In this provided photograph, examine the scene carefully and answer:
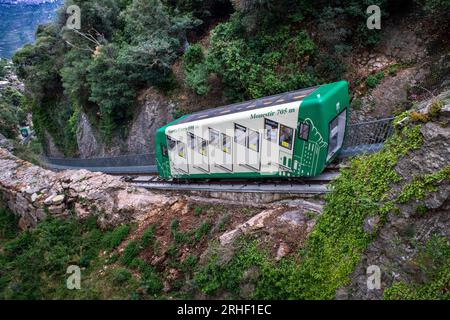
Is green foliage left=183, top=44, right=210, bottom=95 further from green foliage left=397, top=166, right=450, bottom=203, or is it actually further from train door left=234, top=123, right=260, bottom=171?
green foliage left=397, top=166, right=450, bottom=203

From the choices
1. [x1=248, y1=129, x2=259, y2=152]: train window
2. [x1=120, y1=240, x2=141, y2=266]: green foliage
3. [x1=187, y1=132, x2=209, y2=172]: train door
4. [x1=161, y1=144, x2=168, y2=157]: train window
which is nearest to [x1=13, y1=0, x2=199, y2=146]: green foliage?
[x1=161, y1=144, x2=168, y2=157]: train window

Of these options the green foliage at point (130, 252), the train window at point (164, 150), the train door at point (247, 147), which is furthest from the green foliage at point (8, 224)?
the train door at point (247, 147)

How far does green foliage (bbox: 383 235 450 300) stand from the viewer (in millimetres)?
6242

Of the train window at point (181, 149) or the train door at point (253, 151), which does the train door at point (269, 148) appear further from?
the train window at point (181, 149)

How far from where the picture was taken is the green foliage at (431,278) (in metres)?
6.24

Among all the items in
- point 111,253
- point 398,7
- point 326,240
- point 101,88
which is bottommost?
point 111,253

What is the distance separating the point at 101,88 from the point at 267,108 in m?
15.6

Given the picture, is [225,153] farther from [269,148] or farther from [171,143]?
[171,143]

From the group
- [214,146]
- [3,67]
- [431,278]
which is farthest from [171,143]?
[3,67]

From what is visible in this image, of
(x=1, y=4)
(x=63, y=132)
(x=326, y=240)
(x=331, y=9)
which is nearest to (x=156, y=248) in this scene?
(x=326, y=240)

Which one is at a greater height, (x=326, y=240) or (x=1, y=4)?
(x=1, y=4)

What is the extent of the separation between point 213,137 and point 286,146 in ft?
10.2

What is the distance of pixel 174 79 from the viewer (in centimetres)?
2150
